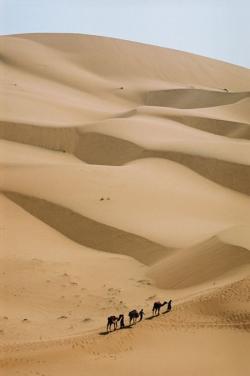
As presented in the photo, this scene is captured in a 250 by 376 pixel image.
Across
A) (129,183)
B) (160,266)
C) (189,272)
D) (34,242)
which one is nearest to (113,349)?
(189,272)

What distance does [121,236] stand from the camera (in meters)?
15.3

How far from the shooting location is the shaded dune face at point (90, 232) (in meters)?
14.5

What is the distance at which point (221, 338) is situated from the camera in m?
8.48

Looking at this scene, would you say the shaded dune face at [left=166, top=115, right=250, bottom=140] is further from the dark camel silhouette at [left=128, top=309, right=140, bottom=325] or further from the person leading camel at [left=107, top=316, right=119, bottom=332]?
the person leading camel at [left=107, top=316, right=119, bottom=332]

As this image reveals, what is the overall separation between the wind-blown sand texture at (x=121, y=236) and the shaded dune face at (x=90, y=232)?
4 centimetres

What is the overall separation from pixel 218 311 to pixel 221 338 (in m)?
1.01

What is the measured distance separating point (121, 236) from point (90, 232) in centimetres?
95

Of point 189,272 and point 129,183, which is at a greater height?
point 129,183

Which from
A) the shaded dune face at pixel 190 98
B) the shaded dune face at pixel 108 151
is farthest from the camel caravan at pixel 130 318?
the shaded dune face at pixel 190 98

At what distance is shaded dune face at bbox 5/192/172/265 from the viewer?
1451cm

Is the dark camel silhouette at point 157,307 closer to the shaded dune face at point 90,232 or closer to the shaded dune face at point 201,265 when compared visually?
the shaded dune face at point 201,265

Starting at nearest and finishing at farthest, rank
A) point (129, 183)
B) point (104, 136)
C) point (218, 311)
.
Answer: point (218, 311) < point (129, 183) < point (104, 136)

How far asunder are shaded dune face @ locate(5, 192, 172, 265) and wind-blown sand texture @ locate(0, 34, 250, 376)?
39mm

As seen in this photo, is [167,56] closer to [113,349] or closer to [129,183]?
[129,183]
